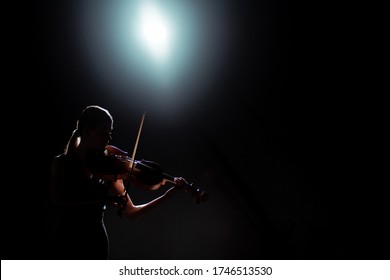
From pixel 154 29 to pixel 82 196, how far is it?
1.57m

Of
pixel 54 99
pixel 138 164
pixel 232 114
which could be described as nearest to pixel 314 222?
pixel 232 114

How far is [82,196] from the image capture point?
3.86 ft

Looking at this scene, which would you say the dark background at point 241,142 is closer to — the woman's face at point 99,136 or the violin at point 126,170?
the violin at point 126,170

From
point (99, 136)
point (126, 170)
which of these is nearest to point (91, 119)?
point (99, 136)

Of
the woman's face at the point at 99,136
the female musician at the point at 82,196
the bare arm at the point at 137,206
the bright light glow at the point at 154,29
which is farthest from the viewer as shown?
the bright light glow at the point at 154,29

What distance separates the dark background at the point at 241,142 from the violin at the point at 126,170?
986 millimetres

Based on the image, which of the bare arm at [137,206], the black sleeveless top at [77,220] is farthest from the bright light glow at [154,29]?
the black sleeveless top at [77,220]

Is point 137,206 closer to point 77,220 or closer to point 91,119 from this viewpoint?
point 77,220

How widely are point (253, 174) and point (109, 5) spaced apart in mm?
1542

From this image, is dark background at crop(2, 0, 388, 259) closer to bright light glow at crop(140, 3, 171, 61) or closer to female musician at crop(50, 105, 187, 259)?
bright light glow at crop(140, 3, 171, 61)

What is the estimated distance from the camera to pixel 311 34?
8.30 feet

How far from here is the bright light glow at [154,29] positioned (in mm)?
2422
